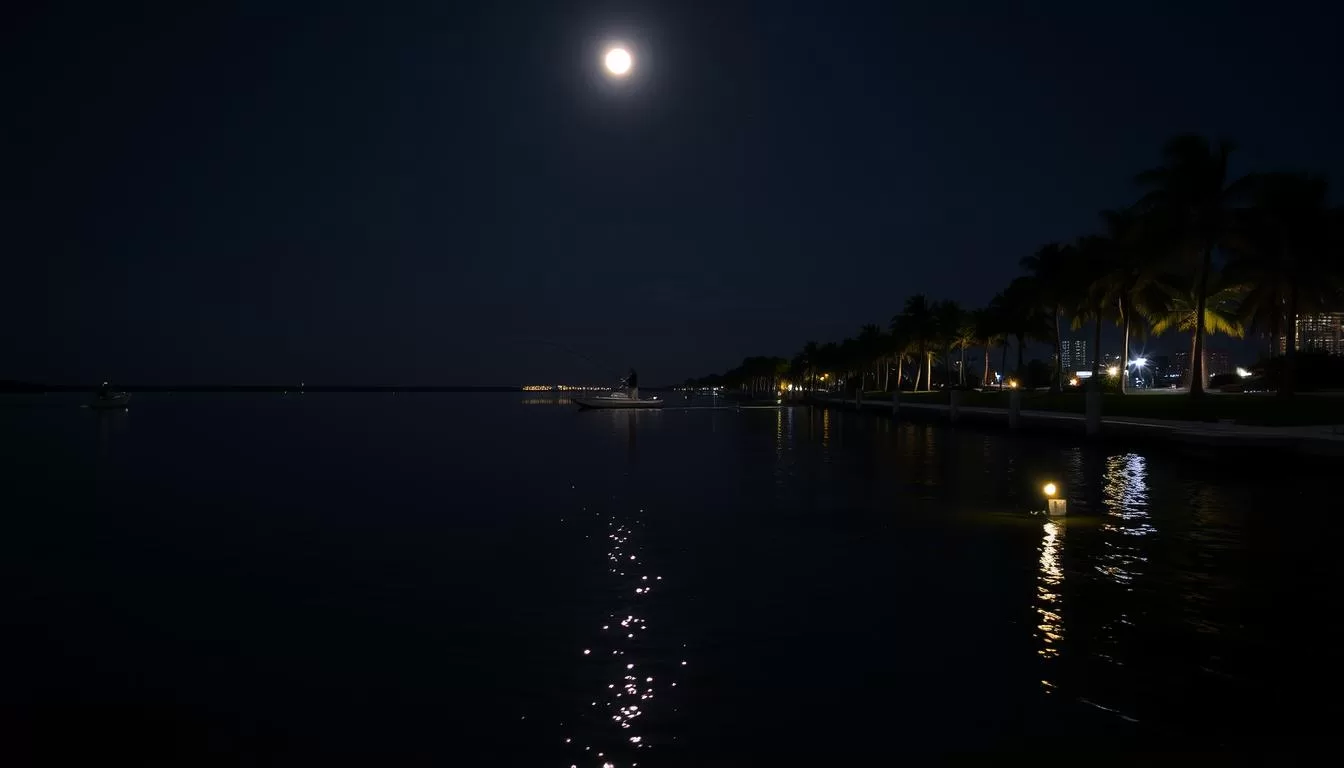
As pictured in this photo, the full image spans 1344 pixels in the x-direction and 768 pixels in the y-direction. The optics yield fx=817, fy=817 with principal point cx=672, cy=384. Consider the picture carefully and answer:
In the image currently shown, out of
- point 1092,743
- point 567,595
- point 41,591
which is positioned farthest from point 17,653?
point 1092,743

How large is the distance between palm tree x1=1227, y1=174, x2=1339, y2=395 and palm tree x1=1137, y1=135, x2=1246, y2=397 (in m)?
1.22

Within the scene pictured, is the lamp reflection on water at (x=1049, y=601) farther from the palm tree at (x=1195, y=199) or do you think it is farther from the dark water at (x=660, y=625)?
the palm tree at (x=1195, y=199)

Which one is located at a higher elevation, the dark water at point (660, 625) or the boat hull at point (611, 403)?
the boat hull at point (611, 403)

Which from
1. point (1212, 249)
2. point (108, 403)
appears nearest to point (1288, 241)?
point (1212, 249)

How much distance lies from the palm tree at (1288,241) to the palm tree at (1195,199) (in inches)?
48.2

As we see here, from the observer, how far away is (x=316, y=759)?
7.01 m

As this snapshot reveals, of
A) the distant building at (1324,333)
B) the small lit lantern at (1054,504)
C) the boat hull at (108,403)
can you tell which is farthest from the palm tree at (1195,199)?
the boat hull at (108,403)

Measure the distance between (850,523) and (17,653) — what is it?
1500cm

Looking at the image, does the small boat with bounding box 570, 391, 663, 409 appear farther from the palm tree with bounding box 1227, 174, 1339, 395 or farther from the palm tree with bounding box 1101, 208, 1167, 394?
the palm tree with bounding box 1227, 174, 1339, 395

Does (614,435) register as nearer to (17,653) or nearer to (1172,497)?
(1172,497)

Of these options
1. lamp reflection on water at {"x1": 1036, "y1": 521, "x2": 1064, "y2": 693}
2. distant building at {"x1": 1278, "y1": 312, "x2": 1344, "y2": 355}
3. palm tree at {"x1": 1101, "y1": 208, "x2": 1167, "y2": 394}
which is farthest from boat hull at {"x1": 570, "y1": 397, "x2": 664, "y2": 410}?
lamp reflection on water at {"x1": 1036, "y1": 521, "x2": 1064, "y2": 693}

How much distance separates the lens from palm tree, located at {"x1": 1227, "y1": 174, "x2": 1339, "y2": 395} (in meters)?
45.7

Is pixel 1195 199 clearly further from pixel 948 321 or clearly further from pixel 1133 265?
pixel 948 321

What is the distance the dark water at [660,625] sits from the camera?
7.44 meters
